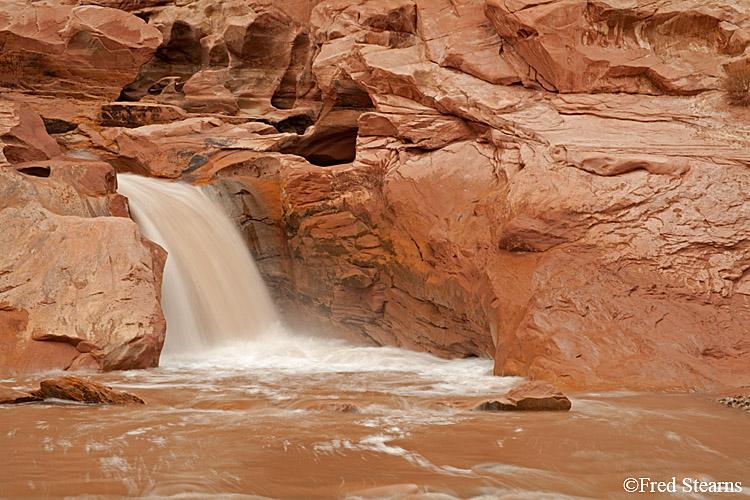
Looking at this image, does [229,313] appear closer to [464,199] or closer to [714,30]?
[464,199]

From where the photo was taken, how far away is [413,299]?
8961 millimetres

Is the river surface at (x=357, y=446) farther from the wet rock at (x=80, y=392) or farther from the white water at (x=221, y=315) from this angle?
the white water at (x=221, y=315)

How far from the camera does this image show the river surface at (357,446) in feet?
9.55

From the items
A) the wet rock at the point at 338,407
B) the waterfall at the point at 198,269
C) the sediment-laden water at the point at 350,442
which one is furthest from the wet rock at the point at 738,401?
the waterfall at the point at 198,269

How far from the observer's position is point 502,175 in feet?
25.9

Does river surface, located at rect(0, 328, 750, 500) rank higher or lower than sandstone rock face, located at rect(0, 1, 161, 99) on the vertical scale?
lower

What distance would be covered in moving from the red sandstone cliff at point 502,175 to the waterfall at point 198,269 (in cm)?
47

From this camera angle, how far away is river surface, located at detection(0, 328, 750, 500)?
9.55ft

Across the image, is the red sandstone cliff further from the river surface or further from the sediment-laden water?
the river surface

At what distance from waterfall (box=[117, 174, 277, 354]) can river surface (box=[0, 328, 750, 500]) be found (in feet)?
8.77

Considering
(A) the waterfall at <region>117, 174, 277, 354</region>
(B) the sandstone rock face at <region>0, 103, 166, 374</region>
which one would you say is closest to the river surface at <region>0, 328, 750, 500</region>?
(B) the sandstone rock face at <region>0, 103, 166, 374</region>

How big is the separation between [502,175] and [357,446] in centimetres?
500

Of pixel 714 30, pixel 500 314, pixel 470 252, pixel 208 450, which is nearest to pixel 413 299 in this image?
pixel 470 252

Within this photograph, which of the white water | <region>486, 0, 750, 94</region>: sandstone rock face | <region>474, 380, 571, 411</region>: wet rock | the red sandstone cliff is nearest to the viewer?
<region>474, 380, 571, 411</region>: wet rock
